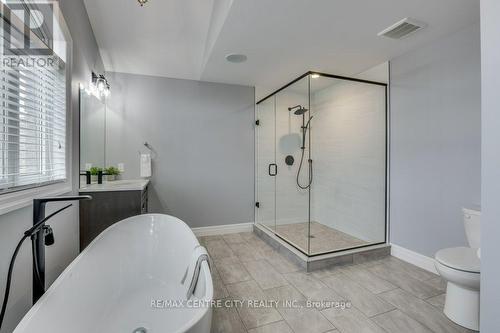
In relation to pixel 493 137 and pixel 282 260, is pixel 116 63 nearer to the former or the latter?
pixel 282 260

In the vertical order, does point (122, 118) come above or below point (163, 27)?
below

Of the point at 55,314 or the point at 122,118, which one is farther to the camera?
the point at 122,118

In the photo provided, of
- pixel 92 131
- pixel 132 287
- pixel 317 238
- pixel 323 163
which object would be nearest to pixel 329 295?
pixel 317 238

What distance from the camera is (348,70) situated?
304 centimetres

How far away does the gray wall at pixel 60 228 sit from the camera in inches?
41.7

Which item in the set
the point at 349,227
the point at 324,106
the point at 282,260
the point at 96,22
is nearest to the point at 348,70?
the point at 324,106

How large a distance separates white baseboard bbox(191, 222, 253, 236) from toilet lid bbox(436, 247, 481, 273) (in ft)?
8.27

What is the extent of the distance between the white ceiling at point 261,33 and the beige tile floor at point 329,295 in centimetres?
232

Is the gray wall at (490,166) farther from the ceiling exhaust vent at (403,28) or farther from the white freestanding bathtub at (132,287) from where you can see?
the white freestanding bathtub at (132,287)

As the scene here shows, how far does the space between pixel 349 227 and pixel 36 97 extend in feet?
11.7

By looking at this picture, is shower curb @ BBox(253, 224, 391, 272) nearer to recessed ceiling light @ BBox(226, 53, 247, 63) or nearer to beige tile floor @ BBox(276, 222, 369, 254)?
beige tile floor @ BBox(276, 222, 369, 254)

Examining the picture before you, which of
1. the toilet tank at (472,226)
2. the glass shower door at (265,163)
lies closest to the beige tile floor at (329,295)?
the toilet tank at (472,226)

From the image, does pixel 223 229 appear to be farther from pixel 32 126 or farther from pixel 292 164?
pixel 32 126

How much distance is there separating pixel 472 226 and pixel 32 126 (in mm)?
3201
